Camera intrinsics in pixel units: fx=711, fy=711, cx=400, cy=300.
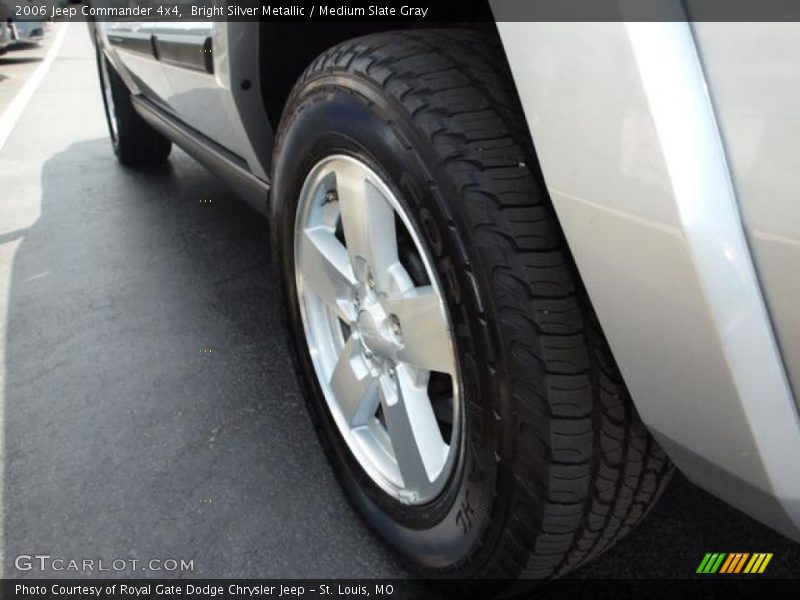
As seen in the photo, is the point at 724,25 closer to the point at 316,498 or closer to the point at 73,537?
the point at 316,498

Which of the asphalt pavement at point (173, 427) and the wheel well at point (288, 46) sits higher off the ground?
the wheel well at point (288, 46)

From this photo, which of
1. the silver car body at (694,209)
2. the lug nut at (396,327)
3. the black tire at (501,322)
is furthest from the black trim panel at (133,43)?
the silver car body at (694,209)

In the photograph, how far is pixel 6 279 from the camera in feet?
9.17

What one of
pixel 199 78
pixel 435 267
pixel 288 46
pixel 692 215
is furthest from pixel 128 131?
pixel 692 215

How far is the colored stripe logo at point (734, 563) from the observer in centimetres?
131

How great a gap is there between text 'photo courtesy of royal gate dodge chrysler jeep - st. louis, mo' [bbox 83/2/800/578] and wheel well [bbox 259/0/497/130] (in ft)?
0.28

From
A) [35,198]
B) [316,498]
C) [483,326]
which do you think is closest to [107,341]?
[316,498]

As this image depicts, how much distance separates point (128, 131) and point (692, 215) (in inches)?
154

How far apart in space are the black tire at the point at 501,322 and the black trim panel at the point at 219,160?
735 mm

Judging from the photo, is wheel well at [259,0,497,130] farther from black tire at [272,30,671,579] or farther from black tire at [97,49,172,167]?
black tire at [97,49,172,167]

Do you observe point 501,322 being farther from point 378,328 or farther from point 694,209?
point 378,328

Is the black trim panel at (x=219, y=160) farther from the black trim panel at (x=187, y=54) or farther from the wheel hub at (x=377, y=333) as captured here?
the wheel hub at (x=377, y=333)

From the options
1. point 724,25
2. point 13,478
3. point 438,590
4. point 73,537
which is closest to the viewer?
point 724,25

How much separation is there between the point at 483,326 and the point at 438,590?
22.6 inches
